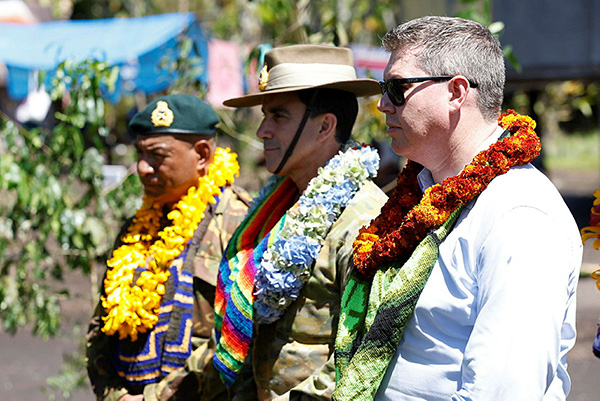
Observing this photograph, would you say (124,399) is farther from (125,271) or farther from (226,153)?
(226,153)

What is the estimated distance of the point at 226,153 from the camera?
3596 mm

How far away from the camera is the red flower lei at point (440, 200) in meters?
1.80

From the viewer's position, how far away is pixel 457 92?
187cm

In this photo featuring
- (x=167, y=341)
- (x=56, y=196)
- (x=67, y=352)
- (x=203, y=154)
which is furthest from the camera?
(x=67, y=352)

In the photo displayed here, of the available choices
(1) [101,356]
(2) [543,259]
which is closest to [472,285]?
(2) [543,259]

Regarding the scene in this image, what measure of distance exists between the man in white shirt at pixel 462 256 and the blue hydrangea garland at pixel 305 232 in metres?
0.48

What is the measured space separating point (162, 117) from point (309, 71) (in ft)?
2.95

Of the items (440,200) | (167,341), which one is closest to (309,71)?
(440,200)

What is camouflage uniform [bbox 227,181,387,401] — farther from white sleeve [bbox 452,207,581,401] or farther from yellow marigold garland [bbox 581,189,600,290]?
white sleeve [bbox 452,207,581,401]

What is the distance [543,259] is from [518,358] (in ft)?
0.74

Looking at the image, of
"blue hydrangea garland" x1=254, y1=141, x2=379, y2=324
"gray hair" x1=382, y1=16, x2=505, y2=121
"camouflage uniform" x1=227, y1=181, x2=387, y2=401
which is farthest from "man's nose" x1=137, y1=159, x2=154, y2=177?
"gray hair" x1=382, y1=16, x2=505, y2=121

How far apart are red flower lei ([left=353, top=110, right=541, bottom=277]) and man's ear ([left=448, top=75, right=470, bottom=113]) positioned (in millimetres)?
140

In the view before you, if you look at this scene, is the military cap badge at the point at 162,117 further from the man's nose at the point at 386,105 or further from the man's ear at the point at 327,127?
the man's nose at the point at 386,105

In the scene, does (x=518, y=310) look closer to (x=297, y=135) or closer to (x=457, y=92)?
(x=457, y=92)
